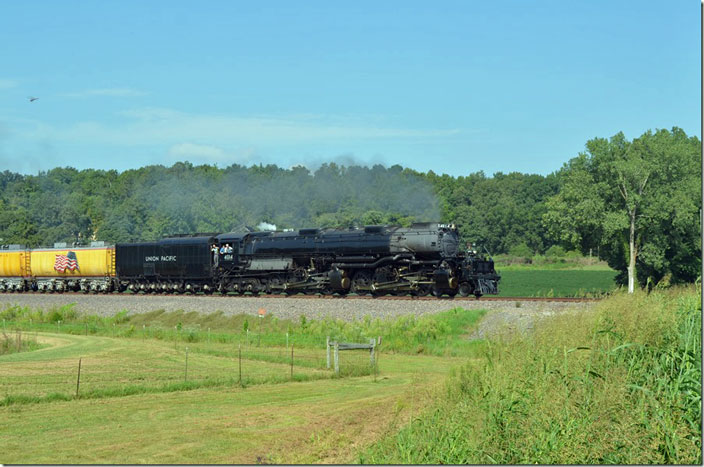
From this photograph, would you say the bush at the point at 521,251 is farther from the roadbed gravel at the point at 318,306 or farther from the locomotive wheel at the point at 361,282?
the locomotive wheel at the point at 361,282

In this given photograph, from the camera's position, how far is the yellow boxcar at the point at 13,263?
2869 inches

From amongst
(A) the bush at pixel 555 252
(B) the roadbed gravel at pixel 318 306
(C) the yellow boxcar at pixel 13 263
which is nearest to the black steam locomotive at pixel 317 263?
(B) the roadbed gravel at pixel 318 306

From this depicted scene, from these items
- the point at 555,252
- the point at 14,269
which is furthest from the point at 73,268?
the point at 555,252

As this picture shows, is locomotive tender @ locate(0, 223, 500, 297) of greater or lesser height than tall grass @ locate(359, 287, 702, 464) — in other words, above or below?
above

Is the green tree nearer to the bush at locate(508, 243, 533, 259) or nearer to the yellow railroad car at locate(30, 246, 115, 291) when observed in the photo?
the yellow railroad car at locate(30, 246, 115, 291)

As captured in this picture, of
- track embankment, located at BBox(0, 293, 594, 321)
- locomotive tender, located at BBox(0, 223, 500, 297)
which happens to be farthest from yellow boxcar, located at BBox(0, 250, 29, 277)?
track embankment, located at BBox(0, 293, 594, 321)

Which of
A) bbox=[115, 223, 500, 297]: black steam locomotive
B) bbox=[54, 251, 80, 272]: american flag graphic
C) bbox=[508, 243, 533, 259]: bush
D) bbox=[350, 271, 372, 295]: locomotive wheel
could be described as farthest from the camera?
bbox=[508, 243, 533, 259]: bush

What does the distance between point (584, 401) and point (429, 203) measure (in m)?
71.6

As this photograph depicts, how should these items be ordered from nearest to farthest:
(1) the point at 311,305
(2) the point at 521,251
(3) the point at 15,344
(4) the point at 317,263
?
(3) the point at 15,344 → (1) the point at 311,305 → (4) the point at 317,263 → (2) the point at 521,251

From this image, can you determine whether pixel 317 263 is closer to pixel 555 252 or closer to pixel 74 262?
pixel 74 262

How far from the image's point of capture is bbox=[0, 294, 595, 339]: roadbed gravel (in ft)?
124

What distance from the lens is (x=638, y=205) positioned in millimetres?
54594

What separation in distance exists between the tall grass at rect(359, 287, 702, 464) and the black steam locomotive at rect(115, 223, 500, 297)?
85.6 ft

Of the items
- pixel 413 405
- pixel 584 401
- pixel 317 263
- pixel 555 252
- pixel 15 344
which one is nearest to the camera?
pixel 584 401
